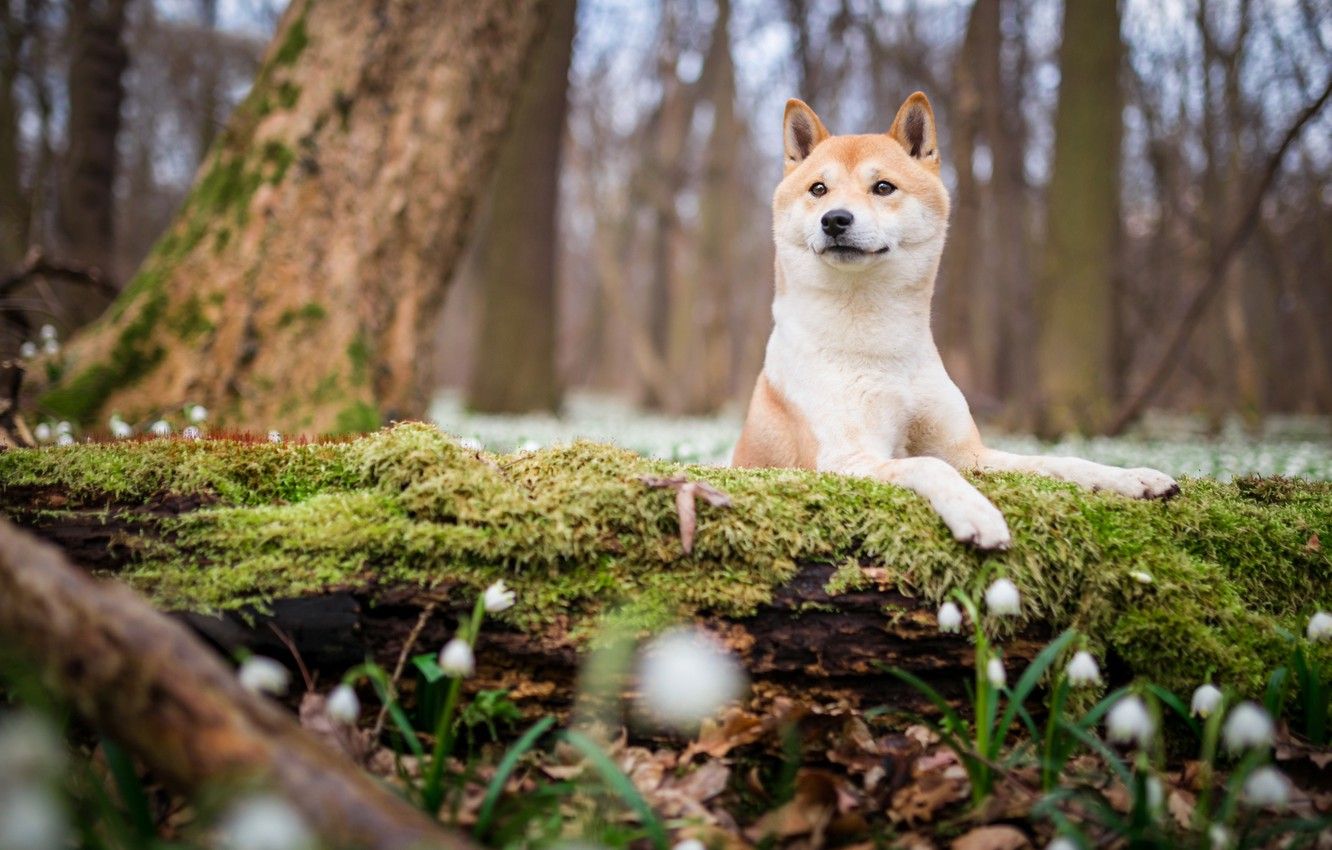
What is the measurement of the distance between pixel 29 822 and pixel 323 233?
17.2ft

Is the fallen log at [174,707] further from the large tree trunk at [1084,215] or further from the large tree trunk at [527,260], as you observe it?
the large tree trunk at [527,260]

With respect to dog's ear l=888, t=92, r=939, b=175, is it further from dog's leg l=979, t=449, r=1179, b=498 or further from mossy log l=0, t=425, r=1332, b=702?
mossy log l=0, t=425, r=1332, b=702

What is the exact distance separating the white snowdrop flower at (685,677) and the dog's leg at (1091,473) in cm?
159

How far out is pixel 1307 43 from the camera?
13.6 metres

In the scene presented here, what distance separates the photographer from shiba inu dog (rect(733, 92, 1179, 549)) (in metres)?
3.31

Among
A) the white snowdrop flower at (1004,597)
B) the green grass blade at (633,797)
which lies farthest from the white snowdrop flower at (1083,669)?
the green grass blade at (633,797)

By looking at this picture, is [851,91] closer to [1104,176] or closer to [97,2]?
[1104,176]

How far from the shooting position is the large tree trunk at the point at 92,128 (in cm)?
991

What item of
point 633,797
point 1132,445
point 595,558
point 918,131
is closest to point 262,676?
point 633,797

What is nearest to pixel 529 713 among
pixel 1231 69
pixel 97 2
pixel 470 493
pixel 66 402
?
pixel 470 493

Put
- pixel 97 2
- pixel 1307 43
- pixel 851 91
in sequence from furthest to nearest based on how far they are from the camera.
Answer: pixel 851 91, pixel 1307 43, pixel 97 2

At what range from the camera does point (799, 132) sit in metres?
4.00

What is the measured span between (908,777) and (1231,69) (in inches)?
650

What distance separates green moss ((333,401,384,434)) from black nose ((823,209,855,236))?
11.6 feet
